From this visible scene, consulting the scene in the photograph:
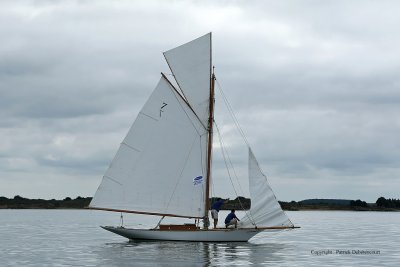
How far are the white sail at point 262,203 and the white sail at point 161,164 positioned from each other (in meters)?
4.50

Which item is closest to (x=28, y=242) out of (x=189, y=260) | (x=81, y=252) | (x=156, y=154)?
(x=81, y=252)

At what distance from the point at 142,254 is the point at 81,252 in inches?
274

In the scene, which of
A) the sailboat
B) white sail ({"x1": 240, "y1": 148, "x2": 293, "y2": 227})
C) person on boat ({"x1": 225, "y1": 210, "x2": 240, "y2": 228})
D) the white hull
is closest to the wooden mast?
the sailboat

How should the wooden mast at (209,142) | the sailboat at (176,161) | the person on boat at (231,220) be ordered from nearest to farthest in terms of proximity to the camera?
1. the sailboat at (176,161)
2. the person on boat at (231,220)
3. the wooden mast at (209,142)

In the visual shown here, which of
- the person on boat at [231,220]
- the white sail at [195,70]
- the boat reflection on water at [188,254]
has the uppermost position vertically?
the white sail at [195,70]

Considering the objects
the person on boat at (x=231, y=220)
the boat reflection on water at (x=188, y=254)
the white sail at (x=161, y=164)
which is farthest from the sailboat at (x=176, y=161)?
the boat reflection on water at (x=188, y=254)

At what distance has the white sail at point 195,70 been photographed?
2186 inches

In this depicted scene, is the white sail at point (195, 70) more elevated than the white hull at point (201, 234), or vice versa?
the white sail at point (195, 70)

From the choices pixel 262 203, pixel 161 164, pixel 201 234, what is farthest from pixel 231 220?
pixel 161 164

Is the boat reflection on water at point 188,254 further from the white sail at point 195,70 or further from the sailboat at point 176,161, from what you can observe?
the white sail at point 195,70

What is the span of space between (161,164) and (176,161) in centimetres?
126

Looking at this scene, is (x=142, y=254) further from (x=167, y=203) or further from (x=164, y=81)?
(x=164, y=81)

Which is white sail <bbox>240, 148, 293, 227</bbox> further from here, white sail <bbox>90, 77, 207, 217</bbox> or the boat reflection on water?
white sail <bbox>90, 77, 207, 217</bbox>

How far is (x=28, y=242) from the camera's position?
66.6 m
